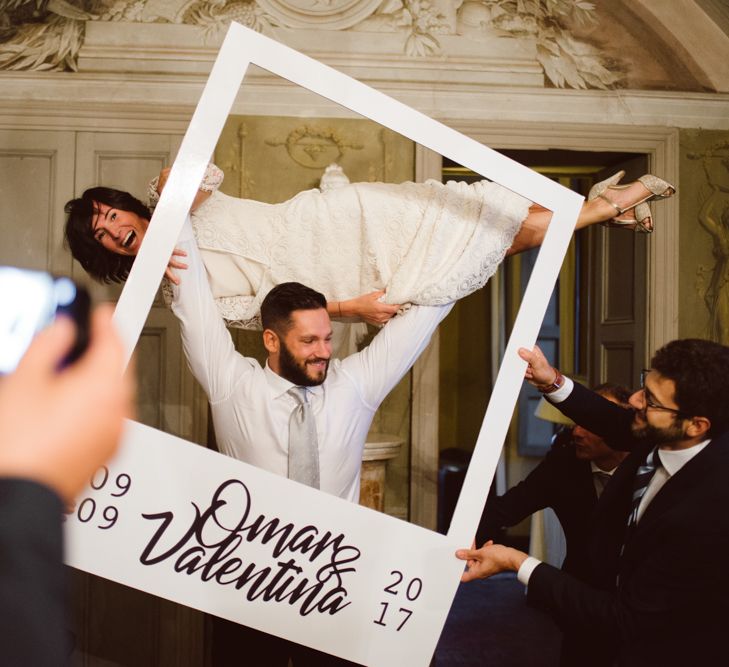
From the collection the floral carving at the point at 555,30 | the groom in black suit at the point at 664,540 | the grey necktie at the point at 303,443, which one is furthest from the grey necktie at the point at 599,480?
the floral carving at the point at 555,30

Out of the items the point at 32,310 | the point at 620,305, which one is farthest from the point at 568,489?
the point at 32,310

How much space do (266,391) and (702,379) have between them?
3.55ft

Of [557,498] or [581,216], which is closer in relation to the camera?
[581,216]

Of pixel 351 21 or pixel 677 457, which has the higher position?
pixel 351 21

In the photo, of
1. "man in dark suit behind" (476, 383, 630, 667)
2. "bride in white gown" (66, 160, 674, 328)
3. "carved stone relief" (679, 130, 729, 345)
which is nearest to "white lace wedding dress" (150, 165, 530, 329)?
"bride in white gown" (66, 160, 674, 328)

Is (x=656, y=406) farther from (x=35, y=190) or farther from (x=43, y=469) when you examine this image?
(x=35, y=190)

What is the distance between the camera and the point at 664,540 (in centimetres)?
175

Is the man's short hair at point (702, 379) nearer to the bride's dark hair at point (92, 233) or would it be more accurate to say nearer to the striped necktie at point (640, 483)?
the striped necktie at point (640, 483)

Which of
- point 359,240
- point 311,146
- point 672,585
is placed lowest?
point 672,585

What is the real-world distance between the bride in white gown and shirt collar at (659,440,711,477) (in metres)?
0.64

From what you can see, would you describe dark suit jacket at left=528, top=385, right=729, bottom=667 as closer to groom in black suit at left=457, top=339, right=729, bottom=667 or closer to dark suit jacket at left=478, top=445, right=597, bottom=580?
groom in black suit at left=457, top=339, right=729, bottom=667

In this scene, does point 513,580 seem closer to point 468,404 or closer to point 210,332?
point 468,404

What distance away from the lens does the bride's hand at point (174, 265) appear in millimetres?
1801

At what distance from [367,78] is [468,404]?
3656 millimetres
